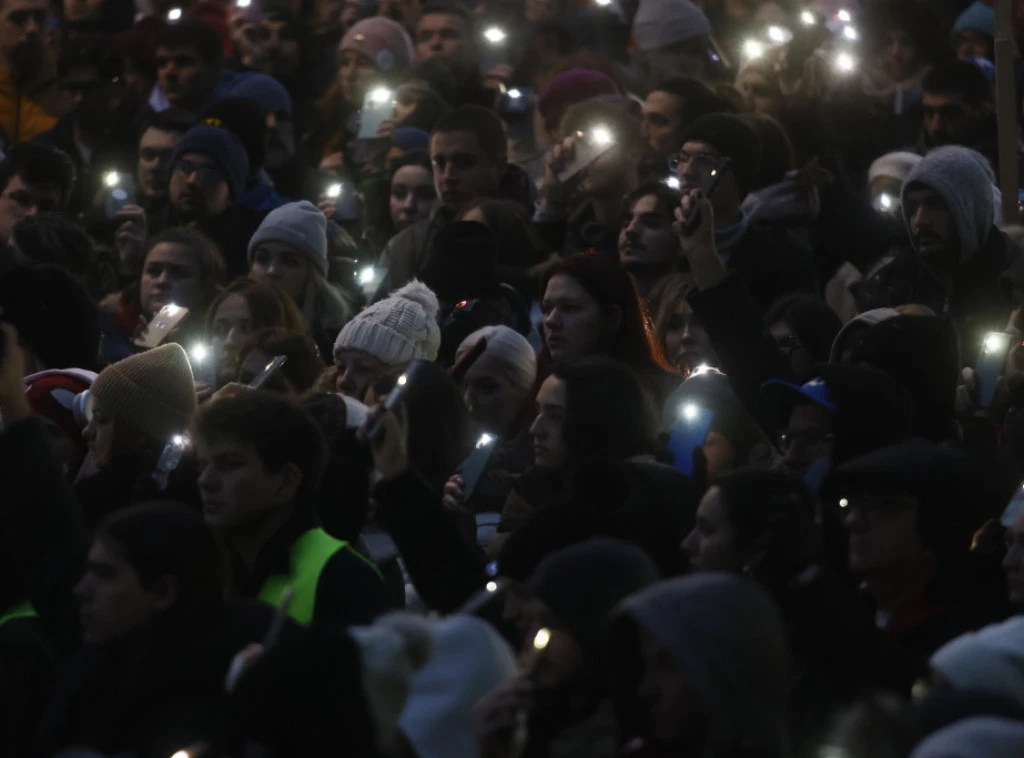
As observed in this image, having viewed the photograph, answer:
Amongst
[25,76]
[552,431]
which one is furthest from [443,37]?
[552,431]

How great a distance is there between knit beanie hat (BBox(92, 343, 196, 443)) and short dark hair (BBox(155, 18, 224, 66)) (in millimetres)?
4955

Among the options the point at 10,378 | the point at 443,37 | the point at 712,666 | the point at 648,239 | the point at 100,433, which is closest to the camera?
the point at 712,666

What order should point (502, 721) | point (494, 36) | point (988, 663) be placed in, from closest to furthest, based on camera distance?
point (502, 721)
point (988, 663)
point (494, 36)

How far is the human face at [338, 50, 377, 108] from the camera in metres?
11.3

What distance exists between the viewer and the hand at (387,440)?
5.34 meters

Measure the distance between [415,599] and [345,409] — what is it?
768 mm

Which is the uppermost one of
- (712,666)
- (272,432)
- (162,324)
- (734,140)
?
(712,666)

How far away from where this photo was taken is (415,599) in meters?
5.82

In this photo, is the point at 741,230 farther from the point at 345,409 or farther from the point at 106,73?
the point at 106,73

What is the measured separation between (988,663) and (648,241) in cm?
387

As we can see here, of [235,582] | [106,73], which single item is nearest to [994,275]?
[235,582]

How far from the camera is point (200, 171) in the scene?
9.52 meters

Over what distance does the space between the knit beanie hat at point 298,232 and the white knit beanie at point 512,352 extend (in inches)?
64.8

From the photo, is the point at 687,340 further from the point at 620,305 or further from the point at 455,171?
the point at 455,171
